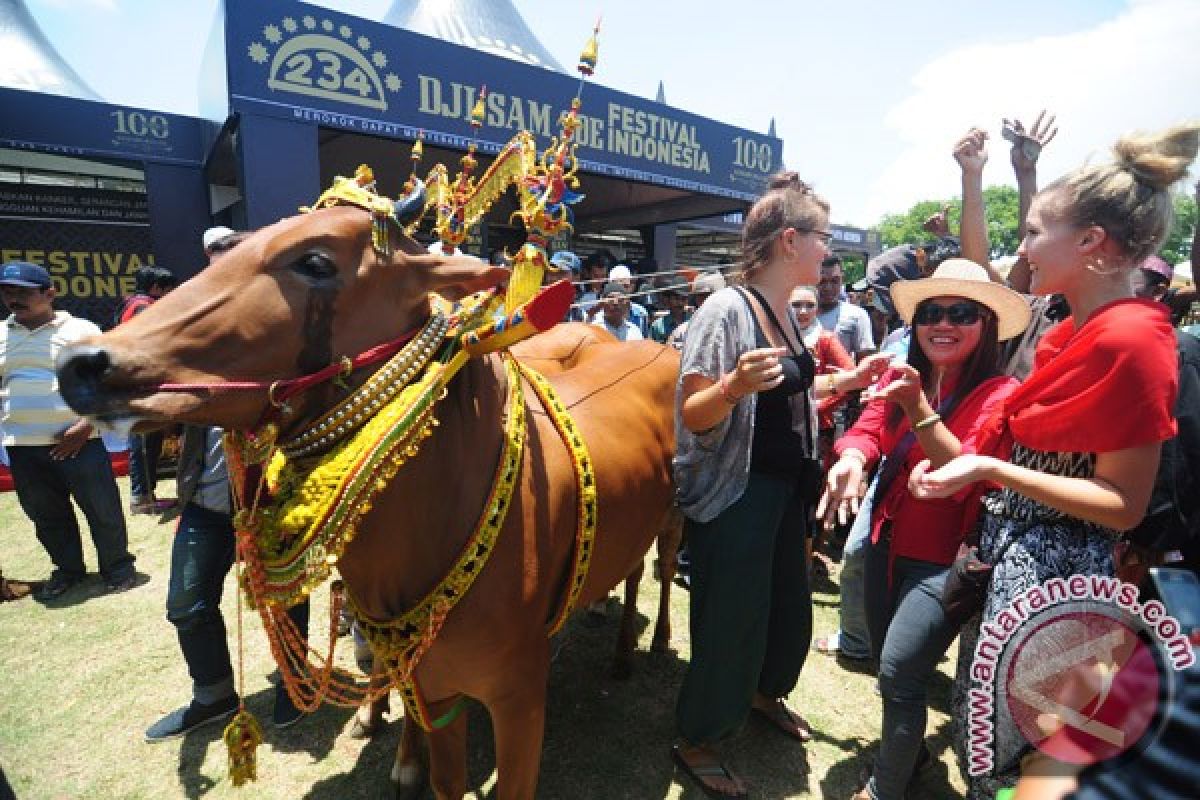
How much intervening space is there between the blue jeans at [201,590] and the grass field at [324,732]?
11.3 inches

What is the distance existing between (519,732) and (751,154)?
1205cm

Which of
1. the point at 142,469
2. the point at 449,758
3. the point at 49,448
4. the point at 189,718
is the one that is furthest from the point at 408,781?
the point at 142,469

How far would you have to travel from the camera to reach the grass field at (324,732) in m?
2.59

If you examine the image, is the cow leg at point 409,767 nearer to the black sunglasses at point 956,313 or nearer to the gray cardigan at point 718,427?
the gray cardigan at point 718,427

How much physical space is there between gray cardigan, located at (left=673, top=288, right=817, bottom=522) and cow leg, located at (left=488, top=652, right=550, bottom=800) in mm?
853

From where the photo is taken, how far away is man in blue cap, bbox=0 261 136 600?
3.99 m

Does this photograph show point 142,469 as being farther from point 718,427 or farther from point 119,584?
point 718,427

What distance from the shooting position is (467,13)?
13.2 metres

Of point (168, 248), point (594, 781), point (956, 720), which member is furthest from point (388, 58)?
point (956, 720)

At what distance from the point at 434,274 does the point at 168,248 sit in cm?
1058

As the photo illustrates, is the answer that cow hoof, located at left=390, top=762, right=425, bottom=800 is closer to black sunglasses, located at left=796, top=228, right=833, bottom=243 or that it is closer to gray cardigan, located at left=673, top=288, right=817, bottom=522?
gray cardigan, located at left=673, top=288, right=817, bottom=522

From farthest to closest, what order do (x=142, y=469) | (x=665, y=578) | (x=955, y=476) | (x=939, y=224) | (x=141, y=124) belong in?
(x=141, y=124) → (x=142, y=469) → (x=939, y=224) → (x=665, y=578) → (x=955, y=476)

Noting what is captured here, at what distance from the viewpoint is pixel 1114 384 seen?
1.43 meters

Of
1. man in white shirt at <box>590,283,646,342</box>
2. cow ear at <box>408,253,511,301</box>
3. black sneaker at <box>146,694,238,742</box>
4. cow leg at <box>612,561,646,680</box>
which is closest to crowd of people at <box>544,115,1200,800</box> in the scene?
cow ear at <box>408,253,511,301</box>
